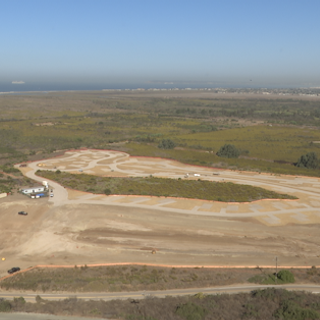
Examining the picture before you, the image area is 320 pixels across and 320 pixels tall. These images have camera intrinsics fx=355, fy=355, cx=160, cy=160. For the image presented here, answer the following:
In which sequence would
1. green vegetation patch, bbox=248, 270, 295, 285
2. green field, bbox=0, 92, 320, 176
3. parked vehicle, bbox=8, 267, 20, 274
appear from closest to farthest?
green vegetation patch, bbox=248, 270, 295, 285, parked vehicle, bbox=8, 267, 20, 274, green field, bbox=0, 92, 320, 176

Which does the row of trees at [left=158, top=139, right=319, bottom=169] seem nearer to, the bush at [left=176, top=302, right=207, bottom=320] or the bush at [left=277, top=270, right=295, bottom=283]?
the bush at [left=277, top=270, right=295, bottom=283]

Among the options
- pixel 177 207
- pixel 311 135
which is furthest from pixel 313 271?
pixel 311 135

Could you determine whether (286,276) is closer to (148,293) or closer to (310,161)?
(148,293)

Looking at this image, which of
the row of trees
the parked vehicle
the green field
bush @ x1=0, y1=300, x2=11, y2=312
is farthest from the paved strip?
the row of trees

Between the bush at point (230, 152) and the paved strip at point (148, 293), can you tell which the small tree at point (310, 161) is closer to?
the bush at point (230, 152)

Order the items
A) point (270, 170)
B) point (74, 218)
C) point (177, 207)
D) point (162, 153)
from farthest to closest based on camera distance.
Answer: point (162, 153), point (270, 170), point (177, 207), point (74, 218)

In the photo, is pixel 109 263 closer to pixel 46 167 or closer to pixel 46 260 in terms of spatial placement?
pixel 46 260

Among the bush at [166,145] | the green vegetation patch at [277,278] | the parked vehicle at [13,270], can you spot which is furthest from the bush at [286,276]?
the bush at [166,145]
